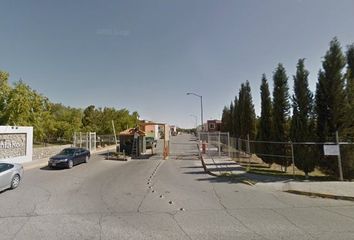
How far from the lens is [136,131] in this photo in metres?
30.1

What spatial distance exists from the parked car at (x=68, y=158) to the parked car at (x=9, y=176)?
6.22 m

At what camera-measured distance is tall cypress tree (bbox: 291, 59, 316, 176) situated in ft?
49.7

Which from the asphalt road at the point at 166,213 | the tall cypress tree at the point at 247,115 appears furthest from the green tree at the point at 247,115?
the asphalt road at the point at 166,213

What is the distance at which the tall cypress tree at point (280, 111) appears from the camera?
1809 cm

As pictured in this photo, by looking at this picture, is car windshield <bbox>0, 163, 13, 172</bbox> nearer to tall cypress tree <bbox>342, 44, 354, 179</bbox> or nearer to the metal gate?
tall cypress tree <bbox>342, 44, 354, 179</bbox>

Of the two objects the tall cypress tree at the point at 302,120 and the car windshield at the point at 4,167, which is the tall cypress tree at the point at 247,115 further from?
the car windshield at the point at 4,167

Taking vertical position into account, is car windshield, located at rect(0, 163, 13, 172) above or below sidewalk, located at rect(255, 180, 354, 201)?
above

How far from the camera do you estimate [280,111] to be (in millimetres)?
18719

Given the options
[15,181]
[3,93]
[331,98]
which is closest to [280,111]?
[331,98]

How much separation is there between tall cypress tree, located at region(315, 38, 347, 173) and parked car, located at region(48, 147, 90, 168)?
16.2 m

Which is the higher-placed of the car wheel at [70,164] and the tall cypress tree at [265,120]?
the tall cypress tree at [265,120]

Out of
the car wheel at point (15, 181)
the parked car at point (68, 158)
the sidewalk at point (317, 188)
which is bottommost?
the sidewalk at point (317, 188)

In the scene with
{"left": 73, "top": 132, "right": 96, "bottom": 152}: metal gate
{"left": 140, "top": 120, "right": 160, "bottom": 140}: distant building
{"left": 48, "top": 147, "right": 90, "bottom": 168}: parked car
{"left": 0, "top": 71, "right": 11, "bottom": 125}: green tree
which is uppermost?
{"left": 0, "top": 71, "right": 11, "bottom": 125}: green tree

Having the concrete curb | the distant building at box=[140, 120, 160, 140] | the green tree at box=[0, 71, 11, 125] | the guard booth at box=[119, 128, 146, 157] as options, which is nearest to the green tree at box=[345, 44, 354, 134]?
the concrete curb
